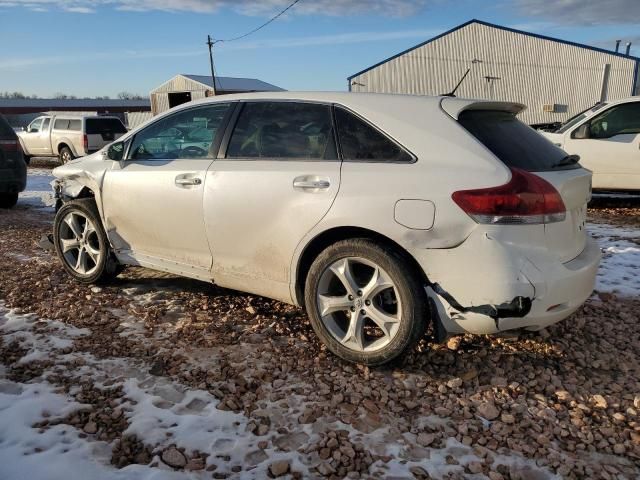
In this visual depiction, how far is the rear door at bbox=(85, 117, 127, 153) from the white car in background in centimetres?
1378

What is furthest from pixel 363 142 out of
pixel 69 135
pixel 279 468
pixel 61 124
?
pixel 61 124

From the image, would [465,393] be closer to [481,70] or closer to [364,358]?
[364,358]

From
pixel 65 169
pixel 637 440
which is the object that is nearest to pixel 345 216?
pixel 637 440

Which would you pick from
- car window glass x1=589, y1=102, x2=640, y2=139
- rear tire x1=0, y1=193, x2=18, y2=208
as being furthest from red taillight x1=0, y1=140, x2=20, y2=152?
car window glass x1=589, y1=102, x2=640, y2=139

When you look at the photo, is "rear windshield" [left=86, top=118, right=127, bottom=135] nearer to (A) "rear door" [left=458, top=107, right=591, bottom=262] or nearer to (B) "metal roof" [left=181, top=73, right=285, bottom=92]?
(A) "rear door" [left=458, top=107, right=591, bottom=262]

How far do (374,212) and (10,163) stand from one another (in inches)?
314

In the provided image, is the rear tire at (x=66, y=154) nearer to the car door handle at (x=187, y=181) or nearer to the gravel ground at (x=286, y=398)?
the gravel ground at (x=286, y=398)

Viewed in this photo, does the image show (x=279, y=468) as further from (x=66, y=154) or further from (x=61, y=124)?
(x=61, y=124)

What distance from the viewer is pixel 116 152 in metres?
4.45

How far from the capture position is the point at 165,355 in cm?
344

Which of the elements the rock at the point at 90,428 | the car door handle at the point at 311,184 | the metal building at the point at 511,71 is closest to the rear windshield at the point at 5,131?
the car door handle at the point at 311,184

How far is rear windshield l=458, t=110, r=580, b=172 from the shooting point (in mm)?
2986

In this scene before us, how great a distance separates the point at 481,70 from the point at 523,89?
250 cm

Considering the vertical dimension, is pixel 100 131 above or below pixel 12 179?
above
